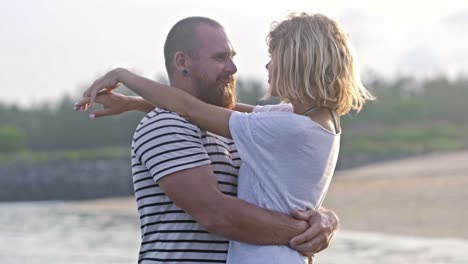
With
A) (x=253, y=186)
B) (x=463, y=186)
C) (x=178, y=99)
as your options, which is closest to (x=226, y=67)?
(x=178, y=99)

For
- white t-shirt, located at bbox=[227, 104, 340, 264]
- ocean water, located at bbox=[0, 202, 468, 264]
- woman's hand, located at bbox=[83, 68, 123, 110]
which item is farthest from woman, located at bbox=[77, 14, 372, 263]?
ocean water, located at bbox=[0, 202, 468, 264]

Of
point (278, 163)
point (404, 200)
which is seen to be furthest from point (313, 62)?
point (404, 200)

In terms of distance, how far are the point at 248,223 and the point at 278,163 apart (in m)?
0.20

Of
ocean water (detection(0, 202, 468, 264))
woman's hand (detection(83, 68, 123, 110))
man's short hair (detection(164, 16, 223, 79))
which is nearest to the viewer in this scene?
man's short hair (detection(164, 16, 223, 79))

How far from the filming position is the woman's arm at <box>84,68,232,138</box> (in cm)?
322

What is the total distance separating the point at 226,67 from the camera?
3.35m

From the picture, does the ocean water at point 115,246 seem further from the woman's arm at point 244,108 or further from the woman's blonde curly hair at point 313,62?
the woman's blonde curly hair at point 313,62

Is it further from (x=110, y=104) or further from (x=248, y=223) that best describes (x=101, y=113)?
(x=248, y=223)

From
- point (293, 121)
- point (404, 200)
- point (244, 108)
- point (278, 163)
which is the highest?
point (404, 200)

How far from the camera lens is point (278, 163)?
316 centimetres

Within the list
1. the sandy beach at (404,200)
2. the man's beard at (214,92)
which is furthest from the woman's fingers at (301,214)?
the sandy beach at (404,200)

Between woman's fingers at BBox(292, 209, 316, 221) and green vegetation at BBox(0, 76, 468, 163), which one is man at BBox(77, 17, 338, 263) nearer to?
woman's fingers at BBox(292, 209, 316, 221)

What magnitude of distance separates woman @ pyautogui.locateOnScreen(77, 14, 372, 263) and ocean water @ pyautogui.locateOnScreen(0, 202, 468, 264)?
910 cm

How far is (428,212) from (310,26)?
16503mm
